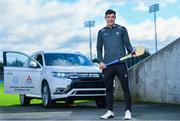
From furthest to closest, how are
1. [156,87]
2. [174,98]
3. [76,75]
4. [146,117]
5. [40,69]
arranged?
[156,87], [174,98], [40,69], [76,75], [146,117]

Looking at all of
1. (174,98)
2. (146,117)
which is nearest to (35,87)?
(174,98)

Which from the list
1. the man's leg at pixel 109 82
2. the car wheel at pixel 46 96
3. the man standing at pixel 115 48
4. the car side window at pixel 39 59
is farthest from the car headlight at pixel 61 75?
the man standing at pixel 115 48

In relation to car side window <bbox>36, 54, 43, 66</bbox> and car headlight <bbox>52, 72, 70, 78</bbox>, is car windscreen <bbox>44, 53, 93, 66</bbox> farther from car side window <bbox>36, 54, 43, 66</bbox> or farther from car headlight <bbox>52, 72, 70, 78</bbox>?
car headlight <bbox>52, 72, 70, 78</bbox>

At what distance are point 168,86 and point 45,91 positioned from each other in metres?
4.08

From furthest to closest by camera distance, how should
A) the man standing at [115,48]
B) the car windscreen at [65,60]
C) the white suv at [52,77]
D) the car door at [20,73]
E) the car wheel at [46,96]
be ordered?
the car door at [20,73] < the car windscreen at [65,60] < the car wheel at [46,96] < the white suv at [52,77] < the man standing at [115,48]

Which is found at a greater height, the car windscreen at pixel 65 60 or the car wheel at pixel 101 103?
the car windscreen at pixel 65 60

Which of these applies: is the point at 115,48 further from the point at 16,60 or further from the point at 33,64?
the point at 16,60

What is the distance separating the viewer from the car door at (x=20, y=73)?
589 inches

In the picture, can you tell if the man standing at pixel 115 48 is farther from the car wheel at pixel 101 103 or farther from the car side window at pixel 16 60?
the car side window at pixel 16 60

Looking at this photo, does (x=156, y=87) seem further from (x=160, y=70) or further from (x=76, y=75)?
(x=76, y=75)

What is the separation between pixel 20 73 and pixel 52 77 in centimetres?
185

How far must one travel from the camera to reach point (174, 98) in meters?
15.7

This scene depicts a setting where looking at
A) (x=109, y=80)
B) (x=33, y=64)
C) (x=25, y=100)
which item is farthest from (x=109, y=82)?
(x=25, y=100)

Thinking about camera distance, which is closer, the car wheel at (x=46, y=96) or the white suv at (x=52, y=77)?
the white suv at (x=52, y=77)
